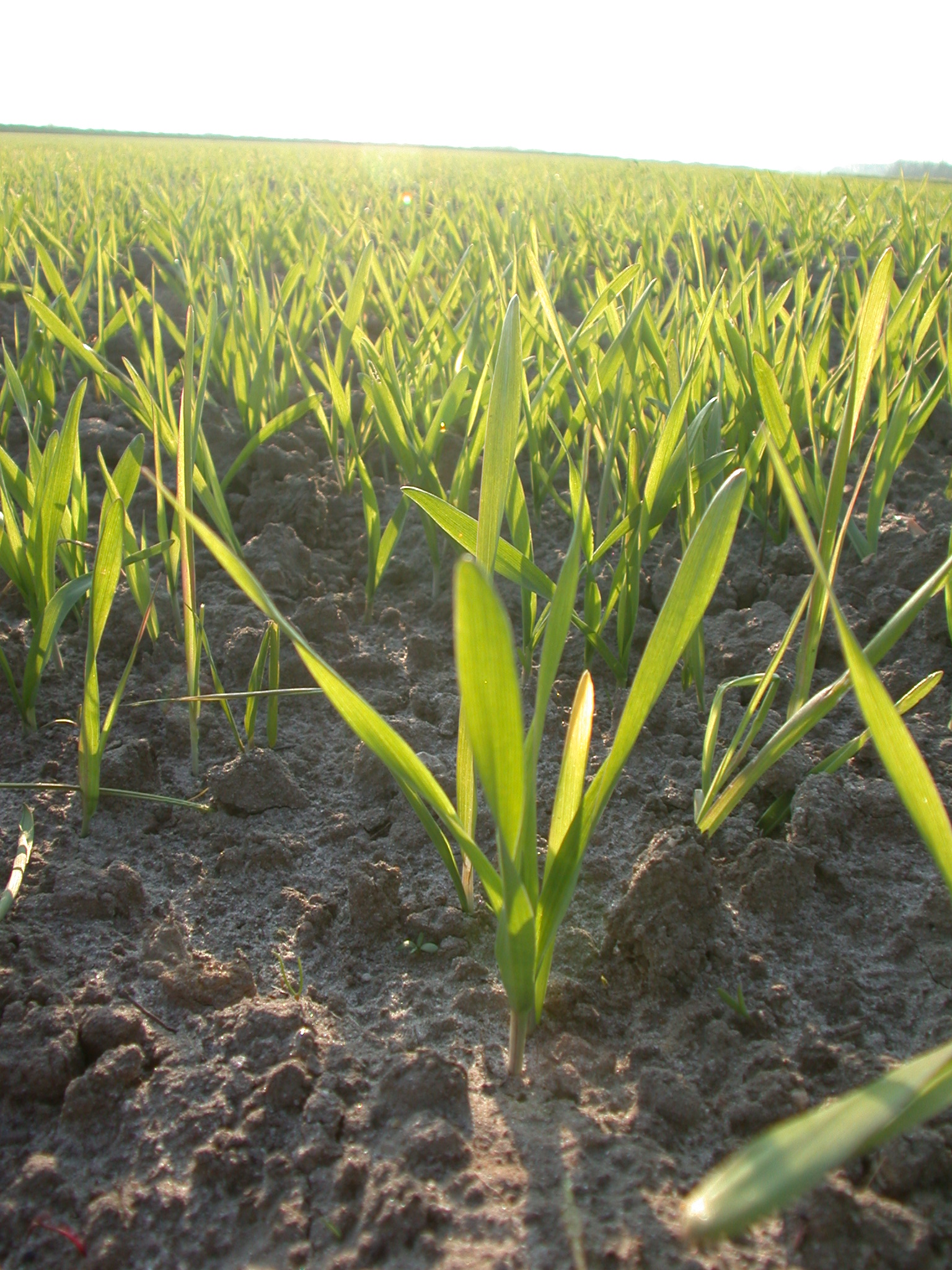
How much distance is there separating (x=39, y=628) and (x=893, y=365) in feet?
4.43

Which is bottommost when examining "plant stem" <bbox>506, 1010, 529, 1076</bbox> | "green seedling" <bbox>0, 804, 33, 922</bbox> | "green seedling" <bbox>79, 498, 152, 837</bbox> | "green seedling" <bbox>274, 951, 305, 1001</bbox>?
"plant stem" <bbox>506, 1010, 529, 1076</bbox>

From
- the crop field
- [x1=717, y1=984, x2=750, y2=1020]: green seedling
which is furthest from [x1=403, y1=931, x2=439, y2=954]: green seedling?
[x1=717, y1=984, x2=750, y2=1020]: green seedling

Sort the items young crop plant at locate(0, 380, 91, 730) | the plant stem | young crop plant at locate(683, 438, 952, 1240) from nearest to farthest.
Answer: young crop plant at locate(683, 438, 952, 1240) → the plant stem → young crop plant at locate(0, 380, 91, 730)

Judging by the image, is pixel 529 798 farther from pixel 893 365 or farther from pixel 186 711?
pixel 893 365

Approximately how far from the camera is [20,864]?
77 centimetres

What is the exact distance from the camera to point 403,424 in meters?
1.26

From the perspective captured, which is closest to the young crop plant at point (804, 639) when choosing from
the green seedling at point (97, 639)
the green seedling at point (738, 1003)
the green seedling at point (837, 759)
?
the green seedling at point (837, 759)

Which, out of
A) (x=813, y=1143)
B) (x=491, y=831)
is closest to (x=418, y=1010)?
(x=491, y=831)

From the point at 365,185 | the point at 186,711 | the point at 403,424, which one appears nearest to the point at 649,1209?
the point at 186,711

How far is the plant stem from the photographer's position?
0.61 m

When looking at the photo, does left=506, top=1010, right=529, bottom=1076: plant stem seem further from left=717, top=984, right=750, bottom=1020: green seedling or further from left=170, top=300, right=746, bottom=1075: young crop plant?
left=717, top=984, right=750, bottom=1020: green seedling

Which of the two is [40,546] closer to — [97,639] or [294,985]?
[97,639]

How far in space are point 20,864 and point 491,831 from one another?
44 cm

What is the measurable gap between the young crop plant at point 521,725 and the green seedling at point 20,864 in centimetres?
36
